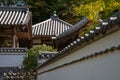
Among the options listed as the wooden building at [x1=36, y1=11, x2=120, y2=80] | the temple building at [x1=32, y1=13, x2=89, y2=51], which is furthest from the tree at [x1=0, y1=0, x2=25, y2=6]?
the wooden building at [x1=36, y1=11, x2=120, y2=80]

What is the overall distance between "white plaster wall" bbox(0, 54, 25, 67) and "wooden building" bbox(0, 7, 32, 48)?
0.86m

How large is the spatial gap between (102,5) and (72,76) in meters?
3.02

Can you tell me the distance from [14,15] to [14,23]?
2.63m

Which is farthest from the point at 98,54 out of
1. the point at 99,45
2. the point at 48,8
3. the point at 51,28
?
the point at 48,8

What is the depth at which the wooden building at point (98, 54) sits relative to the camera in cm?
454

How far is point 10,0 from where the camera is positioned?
4247 centimetres

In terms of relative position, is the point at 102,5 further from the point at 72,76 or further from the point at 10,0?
the point at 10,0

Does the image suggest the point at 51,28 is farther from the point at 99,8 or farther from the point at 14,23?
the point at 99,8

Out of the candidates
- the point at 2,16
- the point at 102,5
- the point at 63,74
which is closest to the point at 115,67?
the point at 63,74

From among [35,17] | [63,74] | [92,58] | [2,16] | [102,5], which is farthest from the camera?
[35,17]

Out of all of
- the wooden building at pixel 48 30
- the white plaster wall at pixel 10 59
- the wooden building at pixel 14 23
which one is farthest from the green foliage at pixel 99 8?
the wooden building at pixel 48 30

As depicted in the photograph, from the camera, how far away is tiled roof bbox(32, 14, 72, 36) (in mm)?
32125

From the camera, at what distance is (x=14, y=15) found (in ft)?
78.9

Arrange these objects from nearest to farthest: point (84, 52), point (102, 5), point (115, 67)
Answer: point (115, 67), point (84, 52), point (102, 5)
